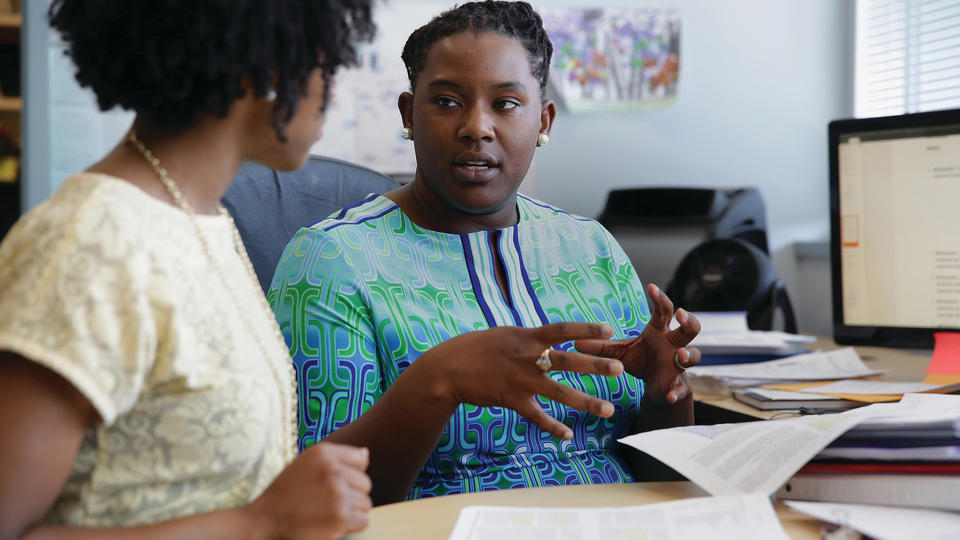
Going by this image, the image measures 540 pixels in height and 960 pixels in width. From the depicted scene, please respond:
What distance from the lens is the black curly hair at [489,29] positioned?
1.27m

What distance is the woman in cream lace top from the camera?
511 millimetres

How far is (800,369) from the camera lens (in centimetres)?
148

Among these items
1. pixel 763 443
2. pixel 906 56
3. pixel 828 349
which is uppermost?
pixel 906 56

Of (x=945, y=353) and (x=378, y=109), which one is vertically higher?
(x=378, y=109)

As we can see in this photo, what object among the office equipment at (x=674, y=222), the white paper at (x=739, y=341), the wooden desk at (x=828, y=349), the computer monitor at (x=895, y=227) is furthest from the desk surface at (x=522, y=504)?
the office equipment at (x=674, y=222)

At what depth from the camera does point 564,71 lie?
9.05 ft

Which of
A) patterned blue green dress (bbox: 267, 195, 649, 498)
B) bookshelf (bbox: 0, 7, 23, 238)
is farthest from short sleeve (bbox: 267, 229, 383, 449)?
bookshelf (bbox: 0, 7, 23, 238)

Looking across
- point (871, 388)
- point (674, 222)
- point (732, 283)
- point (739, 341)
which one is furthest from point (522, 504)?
point (674, 222)

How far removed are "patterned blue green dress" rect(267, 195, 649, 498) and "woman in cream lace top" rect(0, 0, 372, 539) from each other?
39 centimetres

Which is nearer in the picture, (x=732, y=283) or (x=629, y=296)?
(x=629, y=296)

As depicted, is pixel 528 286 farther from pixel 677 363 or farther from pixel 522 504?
pixel 522 504

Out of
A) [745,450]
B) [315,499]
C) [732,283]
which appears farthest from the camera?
[732,283]

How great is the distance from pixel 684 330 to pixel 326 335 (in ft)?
1.49

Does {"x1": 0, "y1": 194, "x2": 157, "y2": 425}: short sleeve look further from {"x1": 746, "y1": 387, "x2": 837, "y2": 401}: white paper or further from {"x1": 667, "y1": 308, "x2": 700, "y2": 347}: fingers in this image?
{"x1": 746, "y1": 387, "x2": 837, "y2": 401}: white paper
